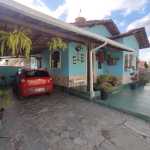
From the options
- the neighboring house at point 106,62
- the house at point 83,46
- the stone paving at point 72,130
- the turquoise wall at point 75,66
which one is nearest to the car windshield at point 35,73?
the house at point 83,46

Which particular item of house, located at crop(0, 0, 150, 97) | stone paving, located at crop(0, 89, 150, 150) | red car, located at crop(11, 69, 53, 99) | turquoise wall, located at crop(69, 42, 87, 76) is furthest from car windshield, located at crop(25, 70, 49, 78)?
stone paving, located at crop(0, 89, 150, 150)

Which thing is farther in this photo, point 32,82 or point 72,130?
point 32,82

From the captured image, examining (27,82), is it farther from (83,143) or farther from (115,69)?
(115,69)

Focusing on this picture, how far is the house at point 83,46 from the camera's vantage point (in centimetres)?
330

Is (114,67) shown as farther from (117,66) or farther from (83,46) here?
(83,46)

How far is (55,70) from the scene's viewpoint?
732 centimetres

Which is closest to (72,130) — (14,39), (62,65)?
(14,39)

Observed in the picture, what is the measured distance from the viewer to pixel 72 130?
268 centimetres

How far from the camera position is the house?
10.8 feet

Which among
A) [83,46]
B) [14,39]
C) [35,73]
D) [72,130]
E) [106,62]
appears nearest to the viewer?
[14,39]

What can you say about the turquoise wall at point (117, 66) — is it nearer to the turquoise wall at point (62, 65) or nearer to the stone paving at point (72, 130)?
the turquoise wall at point (62, 65)

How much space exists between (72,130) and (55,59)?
18.4 ft

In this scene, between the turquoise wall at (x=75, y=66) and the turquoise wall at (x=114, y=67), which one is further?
the turquoise wall at (x=114, y=67)

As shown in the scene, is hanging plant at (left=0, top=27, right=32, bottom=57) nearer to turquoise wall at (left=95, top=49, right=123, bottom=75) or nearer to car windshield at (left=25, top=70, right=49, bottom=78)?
car windshield at (left=25, top=70, right=49, bottom=78)
